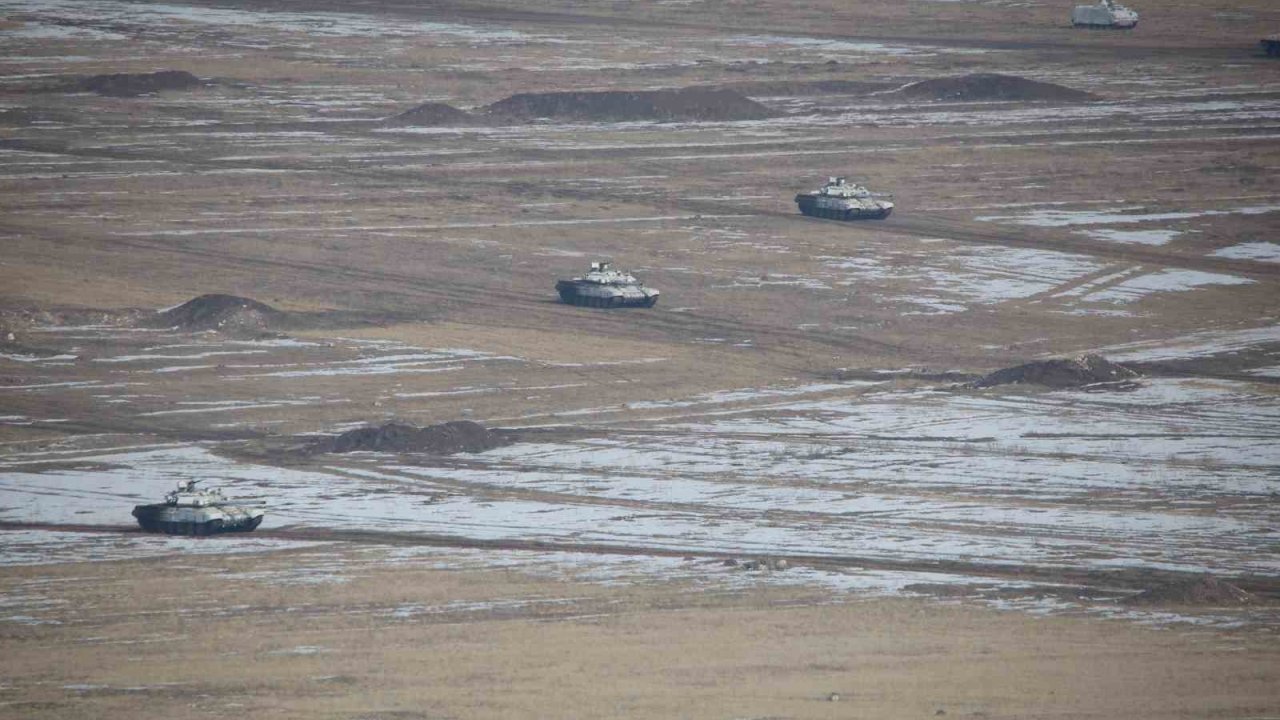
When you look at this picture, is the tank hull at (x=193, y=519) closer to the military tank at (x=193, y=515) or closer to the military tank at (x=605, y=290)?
the military tank at (x=193, y=515)

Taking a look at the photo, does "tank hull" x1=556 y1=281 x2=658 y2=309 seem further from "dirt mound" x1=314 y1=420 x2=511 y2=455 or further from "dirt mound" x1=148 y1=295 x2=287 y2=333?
"dirt mound" x1=314 y1=420 x2=511 y2=455

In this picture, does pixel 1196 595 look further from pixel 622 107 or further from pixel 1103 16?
pixel 1103 16


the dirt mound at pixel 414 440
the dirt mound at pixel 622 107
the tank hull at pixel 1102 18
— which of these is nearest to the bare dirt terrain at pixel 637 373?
the dirt mound at pixel 414 440

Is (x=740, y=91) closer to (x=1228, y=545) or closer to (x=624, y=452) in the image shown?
(x=624, y=452)

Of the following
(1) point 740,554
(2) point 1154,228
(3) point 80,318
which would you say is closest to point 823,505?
(1) point 740,554

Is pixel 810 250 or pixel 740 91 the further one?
pixel 740 91

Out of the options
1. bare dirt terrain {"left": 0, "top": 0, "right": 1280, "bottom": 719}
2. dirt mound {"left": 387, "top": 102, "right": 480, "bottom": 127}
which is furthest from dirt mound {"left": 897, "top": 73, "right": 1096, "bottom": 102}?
dirt mound {"left": 387, "top": 102, "right": 480, "bottom": 127}
